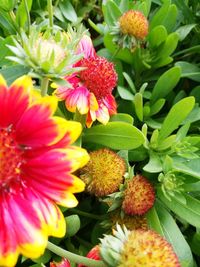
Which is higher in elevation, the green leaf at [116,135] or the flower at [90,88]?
the flower at [90,88]

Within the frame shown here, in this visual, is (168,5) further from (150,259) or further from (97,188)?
(150,259)

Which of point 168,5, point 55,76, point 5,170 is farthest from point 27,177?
point 168,5

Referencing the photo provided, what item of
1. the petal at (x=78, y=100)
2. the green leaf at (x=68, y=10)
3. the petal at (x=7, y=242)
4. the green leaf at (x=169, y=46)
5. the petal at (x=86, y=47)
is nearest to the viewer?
the petal at (x=7, y=242)

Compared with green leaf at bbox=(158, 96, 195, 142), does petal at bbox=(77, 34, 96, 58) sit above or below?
above

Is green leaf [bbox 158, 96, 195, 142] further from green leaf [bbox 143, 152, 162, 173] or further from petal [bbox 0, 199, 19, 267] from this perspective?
petal [bbox 0, 199, 19, 267]

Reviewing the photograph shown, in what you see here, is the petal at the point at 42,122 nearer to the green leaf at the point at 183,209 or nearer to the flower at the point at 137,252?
the flower at the point at 137,252

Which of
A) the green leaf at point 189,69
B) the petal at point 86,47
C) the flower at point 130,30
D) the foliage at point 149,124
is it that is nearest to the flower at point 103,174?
the foliage at point 149,124

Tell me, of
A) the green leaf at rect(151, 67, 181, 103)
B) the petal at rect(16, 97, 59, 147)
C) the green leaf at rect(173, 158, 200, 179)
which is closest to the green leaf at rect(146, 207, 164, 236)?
the green leaf at rect(173, 158, 200, 179)
